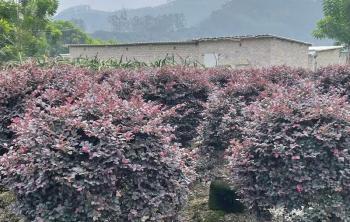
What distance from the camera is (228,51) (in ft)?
65.6

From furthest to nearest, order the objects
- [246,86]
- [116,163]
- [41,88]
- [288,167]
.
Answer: [246,86], [41,88], [288,167], [116,163]

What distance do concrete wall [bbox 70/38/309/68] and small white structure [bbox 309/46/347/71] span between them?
1.36m

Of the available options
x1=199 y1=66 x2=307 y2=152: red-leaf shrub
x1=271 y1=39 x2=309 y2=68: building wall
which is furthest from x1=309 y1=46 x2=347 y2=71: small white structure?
x1=199 y1=66 x2=307 y2=152: red-leaf shrub

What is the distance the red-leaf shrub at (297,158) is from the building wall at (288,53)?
1540cm

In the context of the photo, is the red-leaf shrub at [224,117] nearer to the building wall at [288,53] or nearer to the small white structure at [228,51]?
the small white structure at [228,51]

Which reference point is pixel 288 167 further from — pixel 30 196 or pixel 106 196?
pixel 30 196

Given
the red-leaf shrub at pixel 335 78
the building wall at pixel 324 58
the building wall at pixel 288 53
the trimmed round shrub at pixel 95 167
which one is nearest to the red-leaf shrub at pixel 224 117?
the trimmed round shrub at pixel 95 167

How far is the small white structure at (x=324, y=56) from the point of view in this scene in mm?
23859

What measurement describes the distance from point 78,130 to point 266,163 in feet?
5.09

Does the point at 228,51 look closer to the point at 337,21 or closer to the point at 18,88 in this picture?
the point at 337,21

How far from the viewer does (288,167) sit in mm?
3680

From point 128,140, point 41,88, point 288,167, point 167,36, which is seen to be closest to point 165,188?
point 128,140

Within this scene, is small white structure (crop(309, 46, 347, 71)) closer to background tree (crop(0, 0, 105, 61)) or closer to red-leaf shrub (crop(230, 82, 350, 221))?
background tree (crop(0, 0, 105, 61))

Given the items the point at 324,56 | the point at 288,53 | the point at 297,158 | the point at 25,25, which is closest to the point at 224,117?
the point at 297,158
